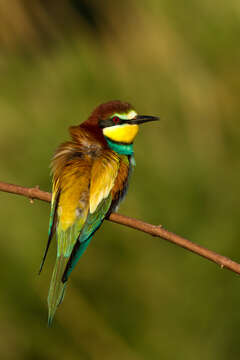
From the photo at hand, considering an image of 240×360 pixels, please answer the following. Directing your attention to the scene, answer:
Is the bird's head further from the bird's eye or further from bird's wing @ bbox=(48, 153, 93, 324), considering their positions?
bird's wing @ bbox=(48, 153, 93, 324)

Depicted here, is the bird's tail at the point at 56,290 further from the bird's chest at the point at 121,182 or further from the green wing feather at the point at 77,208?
the bird's chest at the point at 121,182

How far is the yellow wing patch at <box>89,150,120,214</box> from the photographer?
7.84 feet

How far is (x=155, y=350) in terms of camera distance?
8.91 feet

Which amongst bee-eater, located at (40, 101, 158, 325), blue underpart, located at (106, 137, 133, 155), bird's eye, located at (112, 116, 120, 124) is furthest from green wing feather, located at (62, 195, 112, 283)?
bird's eye, located at (112, 116, 120, 124)

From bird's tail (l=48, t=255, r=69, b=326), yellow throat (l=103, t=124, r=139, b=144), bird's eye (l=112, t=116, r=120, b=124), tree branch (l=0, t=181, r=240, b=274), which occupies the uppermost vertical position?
bird's eye (l=112, t=116, r=120, b=124)

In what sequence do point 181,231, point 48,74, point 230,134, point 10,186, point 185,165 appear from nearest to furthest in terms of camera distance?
point 10,186 < point 181,231 < point 185,165 < point 230,134 < point 48,74

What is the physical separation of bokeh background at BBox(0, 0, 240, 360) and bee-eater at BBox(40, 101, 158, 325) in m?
0.44

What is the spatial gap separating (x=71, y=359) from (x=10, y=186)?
101 cm

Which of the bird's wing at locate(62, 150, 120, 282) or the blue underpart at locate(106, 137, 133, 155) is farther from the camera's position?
the blue underpart at locate(106, 137, 133, 155)

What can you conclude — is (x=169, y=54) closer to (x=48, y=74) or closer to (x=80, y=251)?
(x=48, y=74)

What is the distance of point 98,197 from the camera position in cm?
240

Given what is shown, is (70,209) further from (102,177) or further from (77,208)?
(102,177)


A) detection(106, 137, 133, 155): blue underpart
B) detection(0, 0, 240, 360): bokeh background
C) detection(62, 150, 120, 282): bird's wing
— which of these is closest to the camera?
detection(62, 150, 120, 282): bird's wing

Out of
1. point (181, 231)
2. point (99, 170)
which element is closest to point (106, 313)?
point (181, 231)
